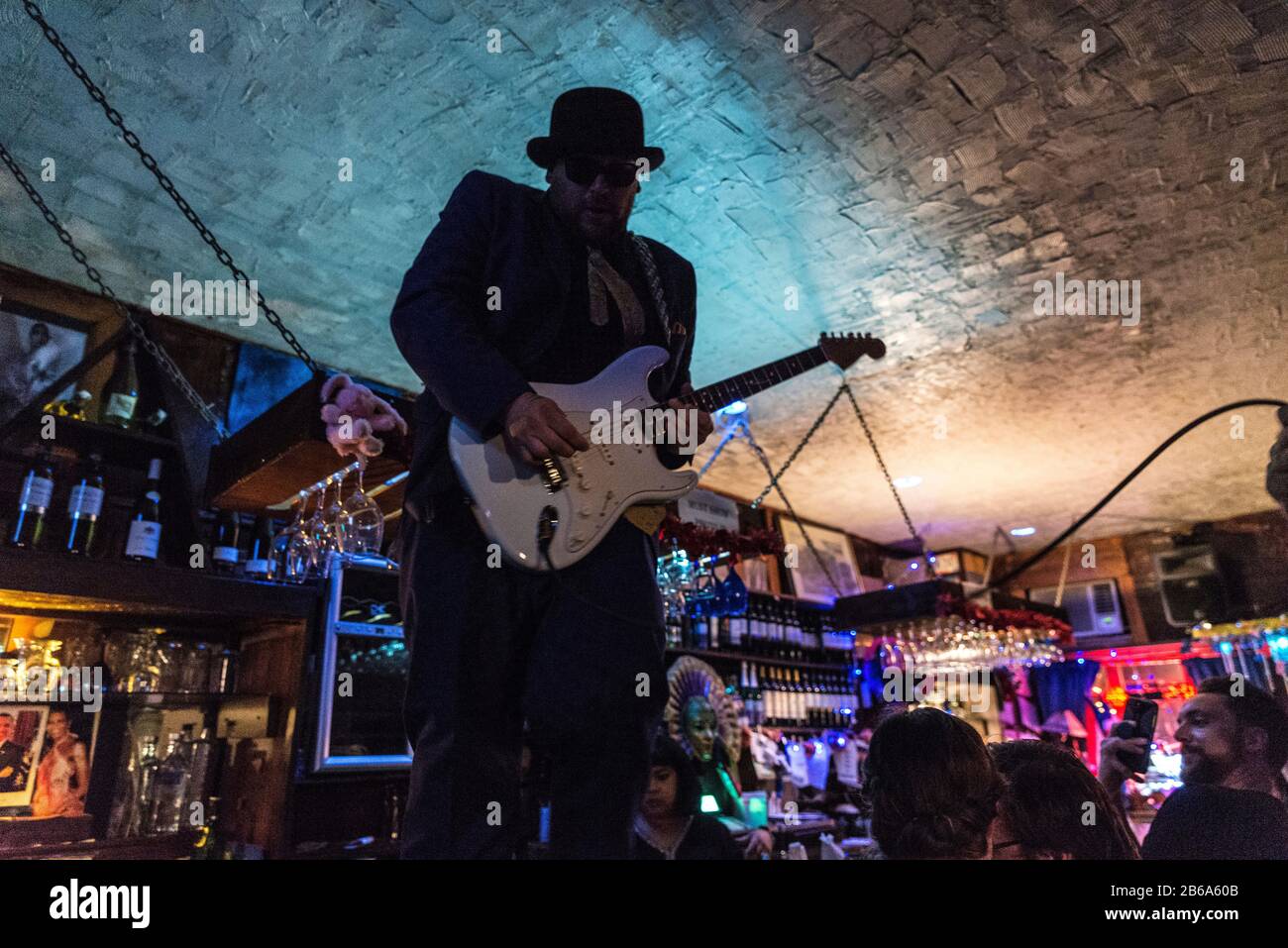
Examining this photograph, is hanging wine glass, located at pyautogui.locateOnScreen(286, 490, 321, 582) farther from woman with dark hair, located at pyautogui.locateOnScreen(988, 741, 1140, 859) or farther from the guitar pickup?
woman with dark hair, located at pyautogui.locateOnScreen(988, 741, 1140, 859)

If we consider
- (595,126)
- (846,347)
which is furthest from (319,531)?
(846,347)

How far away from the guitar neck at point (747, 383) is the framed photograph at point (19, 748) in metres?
3.57

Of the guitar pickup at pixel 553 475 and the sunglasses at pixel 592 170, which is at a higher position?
the sunglasses at pixel 592 170

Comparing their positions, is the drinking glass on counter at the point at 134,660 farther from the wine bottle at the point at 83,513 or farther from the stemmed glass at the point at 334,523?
the stemmed glass at the point at 334,523

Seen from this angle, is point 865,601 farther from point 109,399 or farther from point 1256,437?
point 109,399

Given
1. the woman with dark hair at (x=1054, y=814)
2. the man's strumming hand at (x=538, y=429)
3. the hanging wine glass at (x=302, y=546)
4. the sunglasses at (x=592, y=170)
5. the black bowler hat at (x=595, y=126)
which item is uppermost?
the black bowler hat at (x=595, y=126)

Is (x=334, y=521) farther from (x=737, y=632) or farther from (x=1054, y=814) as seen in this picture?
(x=737, y=632)

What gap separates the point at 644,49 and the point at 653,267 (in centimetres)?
147

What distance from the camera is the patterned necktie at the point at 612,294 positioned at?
5.08 ft

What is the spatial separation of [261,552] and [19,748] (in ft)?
4.35

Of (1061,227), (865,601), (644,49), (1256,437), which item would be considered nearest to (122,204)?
(644,49)

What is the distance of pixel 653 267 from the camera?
166cm

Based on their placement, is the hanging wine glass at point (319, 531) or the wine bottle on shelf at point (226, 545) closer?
the hanging wine glass at point (319, 531)

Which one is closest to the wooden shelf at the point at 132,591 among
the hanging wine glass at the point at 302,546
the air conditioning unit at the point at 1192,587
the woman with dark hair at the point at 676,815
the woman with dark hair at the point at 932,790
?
the hanging wine glass at the point at 302,546
